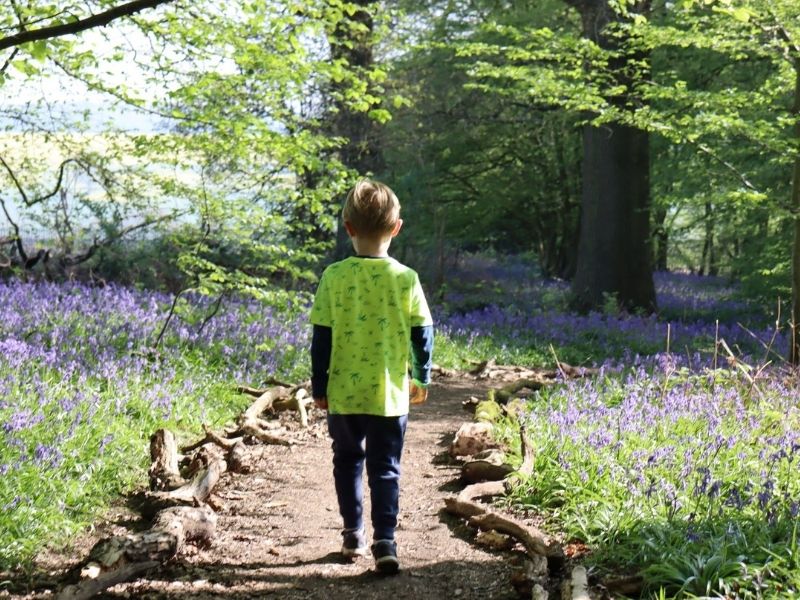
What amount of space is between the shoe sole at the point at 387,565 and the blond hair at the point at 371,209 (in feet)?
5.04

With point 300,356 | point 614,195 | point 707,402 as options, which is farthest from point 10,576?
point 614,195

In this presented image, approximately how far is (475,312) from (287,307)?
636 cm

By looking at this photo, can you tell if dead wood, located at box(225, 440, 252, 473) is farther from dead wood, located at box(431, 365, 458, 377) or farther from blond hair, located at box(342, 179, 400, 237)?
dead wood, located at box(431, 365, 458, 377)

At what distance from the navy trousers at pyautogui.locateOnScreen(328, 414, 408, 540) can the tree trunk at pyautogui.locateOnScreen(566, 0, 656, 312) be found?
11986mm

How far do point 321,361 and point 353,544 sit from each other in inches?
37.1

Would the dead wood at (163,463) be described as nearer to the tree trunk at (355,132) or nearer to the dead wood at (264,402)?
the dead wood at (264,402)

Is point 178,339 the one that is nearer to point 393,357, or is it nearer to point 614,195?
point 393,357

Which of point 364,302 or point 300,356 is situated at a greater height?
point 364,302

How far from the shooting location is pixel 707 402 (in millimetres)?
6973

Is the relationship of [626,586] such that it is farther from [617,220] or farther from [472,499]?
[617,220]

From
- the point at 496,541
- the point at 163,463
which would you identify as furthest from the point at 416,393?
the point at 163,463

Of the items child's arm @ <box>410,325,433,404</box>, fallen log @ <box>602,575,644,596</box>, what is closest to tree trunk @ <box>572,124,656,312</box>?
child's arm @ <box>410,325,433,404</box>

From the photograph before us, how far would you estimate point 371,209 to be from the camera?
4355mm

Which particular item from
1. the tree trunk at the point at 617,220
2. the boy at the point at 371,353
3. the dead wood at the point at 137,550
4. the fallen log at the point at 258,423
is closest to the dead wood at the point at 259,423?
the fallen log at the point at 258,423
